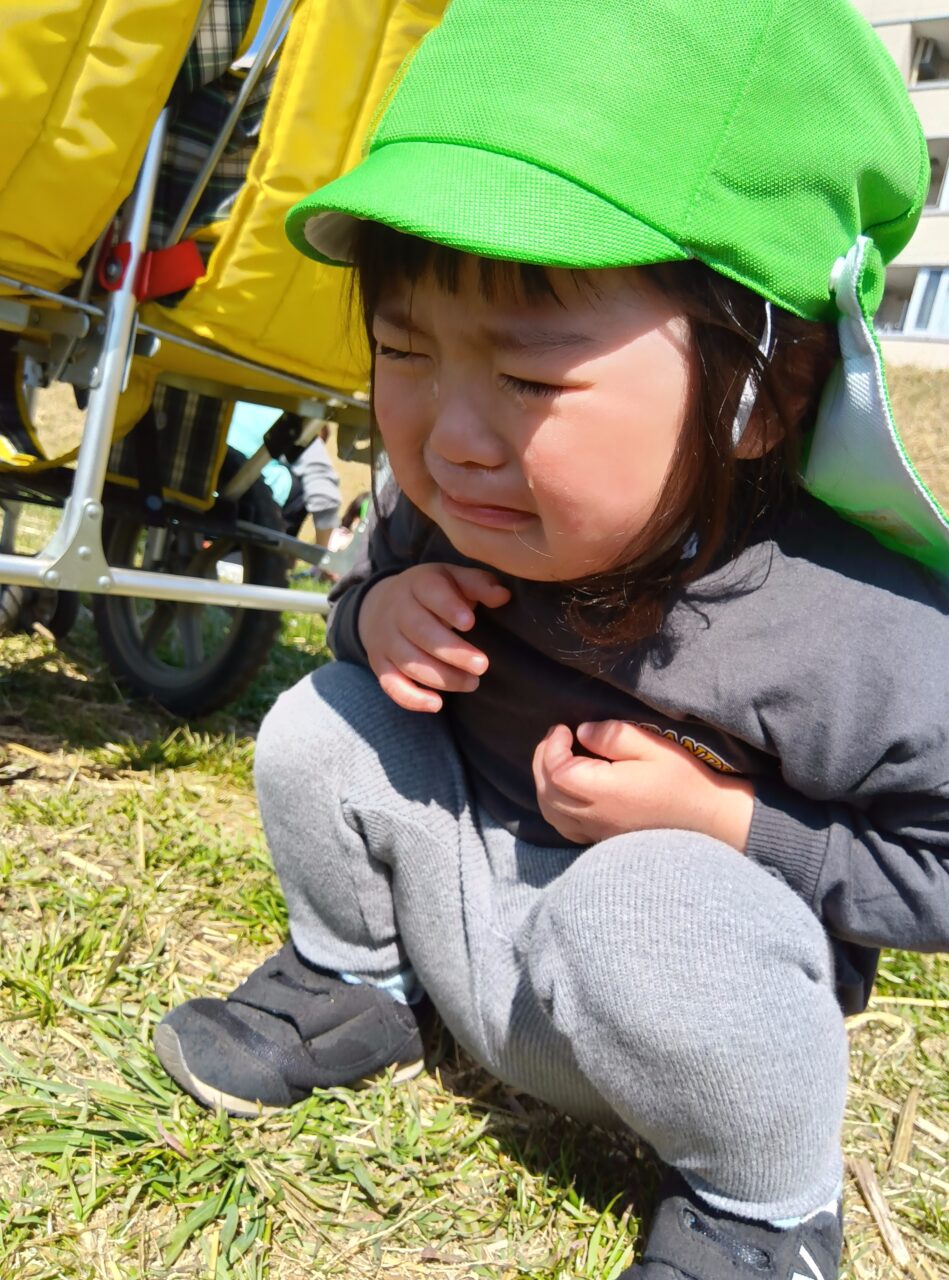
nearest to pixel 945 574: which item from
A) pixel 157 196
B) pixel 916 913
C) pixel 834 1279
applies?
pixel 916 913

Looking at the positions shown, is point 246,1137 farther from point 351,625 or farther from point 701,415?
point 701,415

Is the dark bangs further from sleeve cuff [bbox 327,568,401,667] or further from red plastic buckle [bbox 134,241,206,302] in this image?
red plastic buckle [bbox 134,241,206,302]

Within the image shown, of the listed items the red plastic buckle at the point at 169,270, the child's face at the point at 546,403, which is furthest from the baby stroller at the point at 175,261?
the child's face at the point at 546,403

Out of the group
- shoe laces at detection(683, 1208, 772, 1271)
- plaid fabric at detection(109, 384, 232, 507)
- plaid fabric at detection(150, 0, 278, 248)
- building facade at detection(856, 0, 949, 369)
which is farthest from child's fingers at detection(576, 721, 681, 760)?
building facade at detection(856, 0, 949, 369)

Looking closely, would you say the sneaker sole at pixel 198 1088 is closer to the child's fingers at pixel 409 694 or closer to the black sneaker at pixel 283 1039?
the black sneaker at pixel 283 1039

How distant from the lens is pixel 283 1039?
111 cm

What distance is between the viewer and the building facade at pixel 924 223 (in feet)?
50.0

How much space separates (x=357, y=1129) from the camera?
3.51 ft

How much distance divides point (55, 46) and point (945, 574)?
119 centimetres

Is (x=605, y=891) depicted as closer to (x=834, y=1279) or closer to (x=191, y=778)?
(x=834, y=1279)

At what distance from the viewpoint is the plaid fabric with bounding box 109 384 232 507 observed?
204 centimetres

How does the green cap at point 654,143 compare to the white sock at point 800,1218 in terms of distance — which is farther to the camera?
the white sock at point 800,1218

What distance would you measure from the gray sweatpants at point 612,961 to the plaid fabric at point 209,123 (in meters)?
0.97

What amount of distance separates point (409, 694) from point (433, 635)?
59mm
